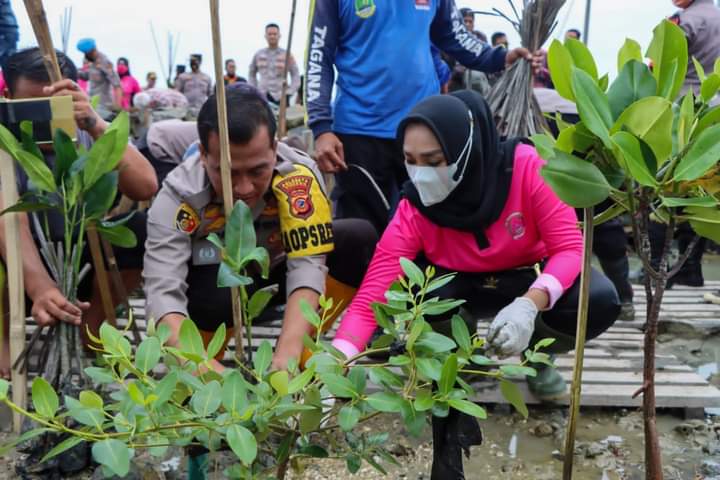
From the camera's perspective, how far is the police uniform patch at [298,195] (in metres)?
1.93

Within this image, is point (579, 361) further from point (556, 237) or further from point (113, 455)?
point (113, 455)

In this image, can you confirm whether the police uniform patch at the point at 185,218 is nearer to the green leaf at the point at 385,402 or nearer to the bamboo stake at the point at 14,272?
the bamboo stake at the point at 14,272

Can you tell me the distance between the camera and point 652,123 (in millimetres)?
1133

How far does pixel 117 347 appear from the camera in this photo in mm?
1106

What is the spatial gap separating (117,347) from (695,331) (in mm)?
2732

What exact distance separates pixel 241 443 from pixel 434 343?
1.16 ft

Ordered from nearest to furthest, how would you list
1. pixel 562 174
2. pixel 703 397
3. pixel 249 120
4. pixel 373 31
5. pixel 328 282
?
pixel 562 174, pixel 249 120, pixel 703 397, pixel 328 282, pixel 373 31

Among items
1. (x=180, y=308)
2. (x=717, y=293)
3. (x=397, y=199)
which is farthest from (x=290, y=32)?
(x=717, y=293)

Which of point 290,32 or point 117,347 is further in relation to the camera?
point 290,32

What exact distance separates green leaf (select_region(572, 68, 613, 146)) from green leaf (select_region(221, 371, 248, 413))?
65cm

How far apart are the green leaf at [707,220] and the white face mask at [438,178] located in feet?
2.55

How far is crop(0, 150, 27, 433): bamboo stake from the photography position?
180cm

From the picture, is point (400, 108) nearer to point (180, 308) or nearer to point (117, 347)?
point (180, 308)

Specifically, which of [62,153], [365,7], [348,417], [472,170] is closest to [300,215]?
[472,170]
